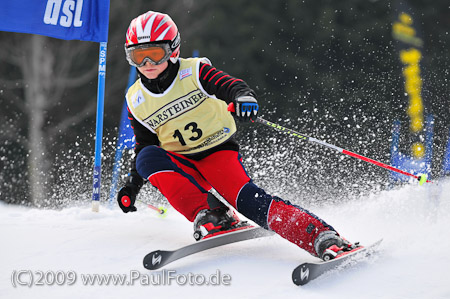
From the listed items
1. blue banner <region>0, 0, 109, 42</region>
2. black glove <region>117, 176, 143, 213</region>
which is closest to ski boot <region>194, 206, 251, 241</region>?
black glove <region>117, 176, 143, 213</region>

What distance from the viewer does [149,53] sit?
3205 millimetres

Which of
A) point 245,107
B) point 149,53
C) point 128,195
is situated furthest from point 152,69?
point 128,195

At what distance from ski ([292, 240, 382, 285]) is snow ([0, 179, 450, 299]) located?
4 centimetres

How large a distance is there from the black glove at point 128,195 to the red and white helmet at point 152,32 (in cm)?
83

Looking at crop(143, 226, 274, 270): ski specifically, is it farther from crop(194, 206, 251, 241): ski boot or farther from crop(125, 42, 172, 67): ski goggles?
crop(125, 42, 172, 67): ski goggles

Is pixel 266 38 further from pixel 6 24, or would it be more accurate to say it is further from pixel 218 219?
pixel 218 219

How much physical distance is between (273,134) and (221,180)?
846cm

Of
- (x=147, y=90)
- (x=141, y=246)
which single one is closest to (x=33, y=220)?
(x=141, y=246)

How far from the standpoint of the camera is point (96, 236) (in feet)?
11.2

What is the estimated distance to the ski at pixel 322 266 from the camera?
2.41 m

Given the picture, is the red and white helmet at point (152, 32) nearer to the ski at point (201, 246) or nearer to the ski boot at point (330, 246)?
the ski at point (201, 246)

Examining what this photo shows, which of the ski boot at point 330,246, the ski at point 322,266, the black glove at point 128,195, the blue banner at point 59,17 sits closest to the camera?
the ski at point 322,266

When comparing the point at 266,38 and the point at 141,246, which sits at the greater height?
the point at 266,38

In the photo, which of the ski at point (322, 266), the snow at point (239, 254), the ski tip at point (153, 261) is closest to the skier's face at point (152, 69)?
the snow at point (239, 254)
